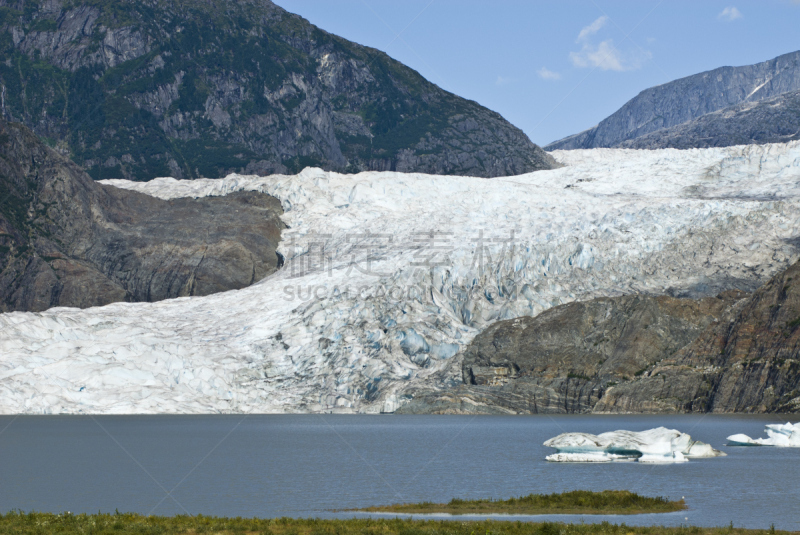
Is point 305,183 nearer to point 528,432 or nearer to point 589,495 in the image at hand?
point 528,432

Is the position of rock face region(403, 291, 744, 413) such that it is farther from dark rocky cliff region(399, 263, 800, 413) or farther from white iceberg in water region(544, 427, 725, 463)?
white iceberg in water region(544, 427, 725, 463)

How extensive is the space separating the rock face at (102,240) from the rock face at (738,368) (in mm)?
52432

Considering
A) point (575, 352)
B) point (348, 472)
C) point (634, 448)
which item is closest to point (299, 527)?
point (348, 472)

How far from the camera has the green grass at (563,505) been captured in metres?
25.6

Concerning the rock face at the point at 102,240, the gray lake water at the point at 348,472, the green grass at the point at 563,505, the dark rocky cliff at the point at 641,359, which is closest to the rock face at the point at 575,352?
the dark rocky cliff at the point at 641,359

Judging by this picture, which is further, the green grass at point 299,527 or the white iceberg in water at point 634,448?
the white iceberg in water at point 634,448

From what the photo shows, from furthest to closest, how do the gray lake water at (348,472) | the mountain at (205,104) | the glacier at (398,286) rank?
1. the mountain at (205,104)
2. the glacier at (398,286)
3. the gray lake water at (348,472)

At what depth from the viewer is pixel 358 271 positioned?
291 feet

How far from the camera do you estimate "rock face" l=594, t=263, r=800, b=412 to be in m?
63.6

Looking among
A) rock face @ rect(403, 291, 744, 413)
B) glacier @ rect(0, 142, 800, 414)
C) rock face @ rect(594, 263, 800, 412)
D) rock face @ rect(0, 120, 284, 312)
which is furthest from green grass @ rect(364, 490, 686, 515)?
rock face @ rect(0, 120, 284, 312)

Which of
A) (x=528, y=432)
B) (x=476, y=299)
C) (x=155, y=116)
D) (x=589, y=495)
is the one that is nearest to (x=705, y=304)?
(x=476, y=299)

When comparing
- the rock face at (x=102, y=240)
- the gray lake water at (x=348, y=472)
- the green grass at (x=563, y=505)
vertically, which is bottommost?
the gray lake water at (x=348, y=472)

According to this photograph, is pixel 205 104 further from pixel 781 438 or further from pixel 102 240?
pixel 781 438

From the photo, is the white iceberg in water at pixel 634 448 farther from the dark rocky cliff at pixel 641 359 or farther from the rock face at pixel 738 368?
the dark rocky cliff at pixel 641 359
